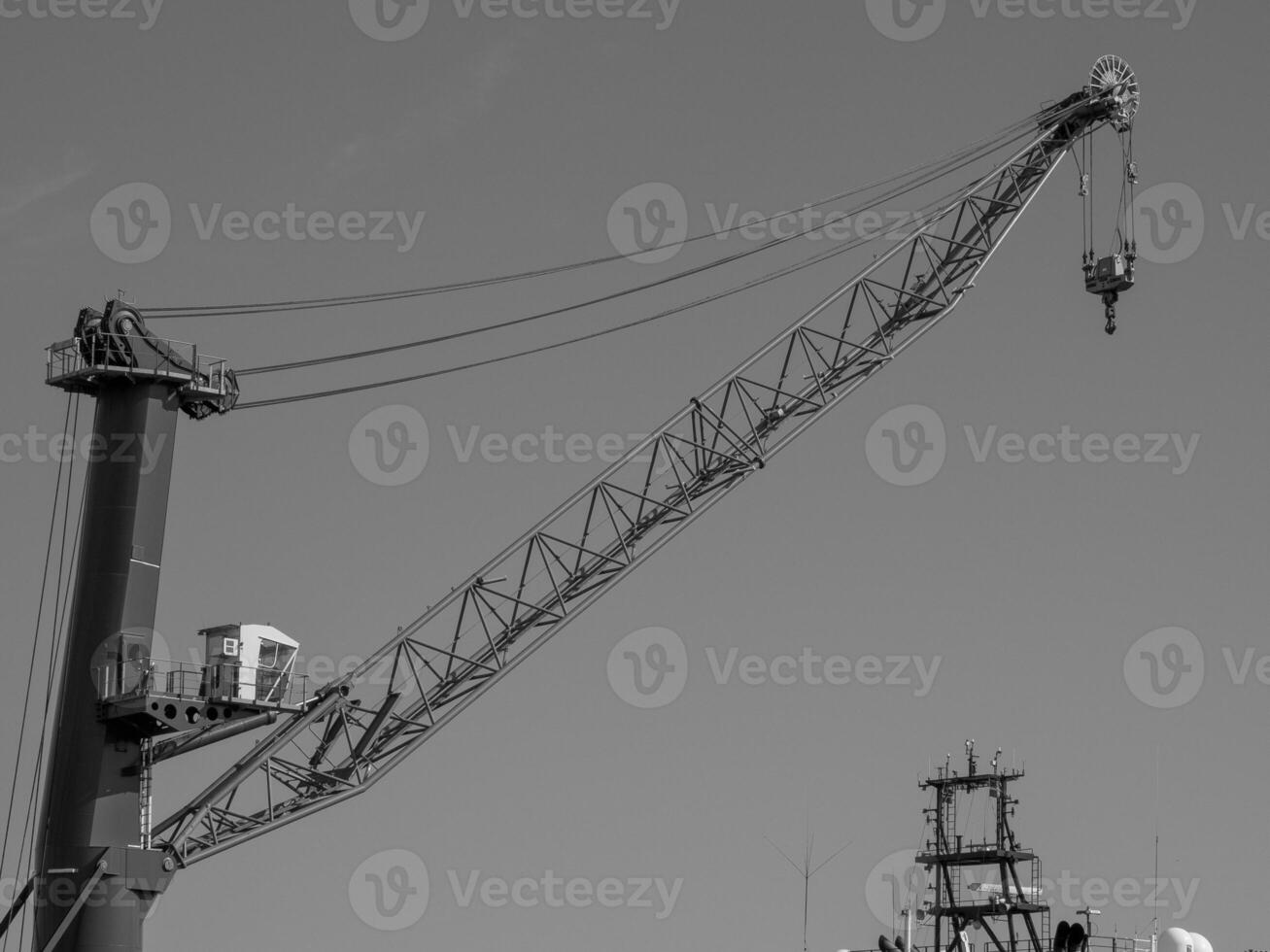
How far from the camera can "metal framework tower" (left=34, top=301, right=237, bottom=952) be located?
189 feet

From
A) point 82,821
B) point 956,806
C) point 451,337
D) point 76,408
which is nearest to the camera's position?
point 82,821

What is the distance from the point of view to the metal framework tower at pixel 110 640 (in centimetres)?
5775

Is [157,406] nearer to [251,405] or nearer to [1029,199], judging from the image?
[251,405]

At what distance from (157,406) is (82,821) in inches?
483

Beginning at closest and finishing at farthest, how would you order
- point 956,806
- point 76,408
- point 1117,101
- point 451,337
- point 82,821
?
point 82,821, point 76,408, point 451,337, point 1117,101, point 956,806

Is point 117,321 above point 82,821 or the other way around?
above

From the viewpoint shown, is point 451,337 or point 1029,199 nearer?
point 451,337

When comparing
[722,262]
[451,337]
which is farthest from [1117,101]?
[451,337]

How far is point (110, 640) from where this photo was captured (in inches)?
2320

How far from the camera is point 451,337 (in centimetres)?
6706

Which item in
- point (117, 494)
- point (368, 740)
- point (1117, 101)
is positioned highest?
point (1117, 101)

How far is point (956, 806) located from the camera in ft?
271

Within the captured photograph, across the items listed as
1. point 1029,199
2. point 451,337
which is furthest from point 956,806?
point 451,337

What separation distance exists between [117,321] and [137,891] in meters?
16.5
